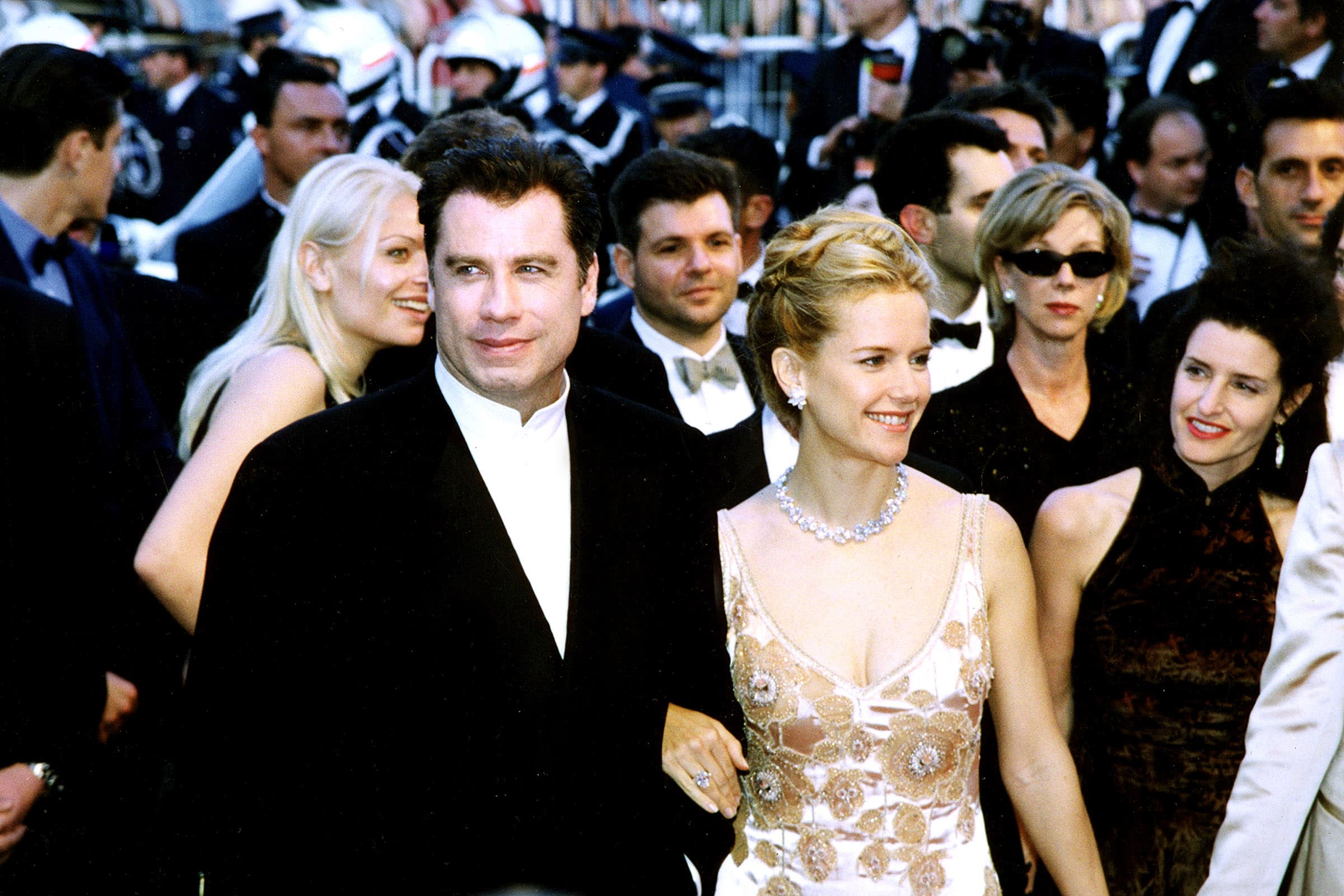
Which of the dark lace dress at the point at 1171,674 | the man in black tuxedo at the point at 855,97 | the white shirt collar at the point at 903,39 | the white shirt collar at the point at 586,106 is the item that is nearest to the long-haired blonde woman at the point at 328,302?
the dark lace dress at the point at 1171,674

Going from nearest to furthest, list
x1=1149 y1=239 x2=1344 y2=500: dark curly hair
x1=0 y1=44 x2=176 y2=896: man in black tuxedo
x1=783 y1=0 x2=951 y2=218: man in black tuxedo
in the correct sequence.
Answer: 1. x1=0 y1=44 x2=176 y2=896: man in black tuxedo
2. x1=1149 y1=239 x2=1344 y2=500: dark curly hair
3. x1=783 y1=0 x2=951 y2=218: man in black tuxedo

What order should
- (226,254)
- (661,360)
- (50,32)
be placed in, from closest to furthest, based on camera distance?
(661,360), (226,254), (50,32)

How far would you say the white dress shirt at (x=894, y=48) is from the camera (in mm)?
7066

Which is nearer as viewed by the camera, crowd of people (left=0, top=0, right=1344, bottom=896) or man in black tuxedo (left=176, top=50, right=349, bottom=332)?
crowd of people (left=0, top=0, right=1344, bottom=896)

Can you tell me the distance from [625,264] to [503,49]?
4.21m

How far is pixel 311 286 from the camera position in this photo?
3.41 metres

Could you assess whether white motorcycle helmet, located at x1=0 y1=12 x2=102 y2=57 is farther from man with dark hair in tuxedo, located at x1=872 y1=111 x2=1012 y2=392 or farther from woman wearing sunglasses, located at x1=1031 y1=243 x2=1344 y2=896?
woman wearing sunglasses, located at x1=1031 y1=243 x2=1344 y2=896

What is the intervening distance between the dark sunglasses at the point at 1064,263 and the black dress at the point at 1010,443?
31cm

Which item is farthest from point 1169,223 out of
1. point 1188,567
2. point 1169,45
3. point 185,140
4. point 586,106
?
point 185,140

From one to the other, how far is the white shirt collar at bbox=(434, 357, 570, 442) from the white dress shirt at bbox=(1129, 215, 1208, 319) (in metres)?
3.44

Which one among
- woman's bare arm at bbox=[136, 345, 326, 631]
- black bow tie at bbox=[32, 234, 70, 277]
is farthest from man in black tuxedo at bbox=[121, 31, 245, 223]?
woman's bare arm at bbox=[136, 345, 326, 631]

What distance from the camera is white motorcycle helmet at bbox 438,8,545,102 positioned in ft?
27.2

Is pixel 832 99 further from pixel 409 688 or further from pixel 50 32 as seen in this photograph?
pixel 409 688

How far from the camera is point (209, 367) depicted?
3389mm
